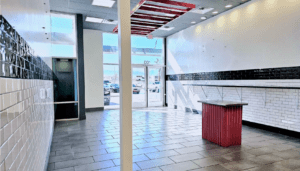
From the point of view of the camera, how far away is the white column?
6.13ft

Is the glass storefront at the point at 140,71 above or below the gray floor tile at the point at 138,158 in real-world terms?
above

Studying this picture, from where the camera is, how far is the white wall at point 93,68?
8.59 metres

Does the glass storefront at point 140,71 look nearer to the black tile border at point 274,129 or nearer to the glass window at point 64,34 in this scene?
the glass window at point 64,34

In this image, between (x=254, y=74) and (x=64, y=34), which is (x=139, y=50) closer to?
(x=64, y=34)

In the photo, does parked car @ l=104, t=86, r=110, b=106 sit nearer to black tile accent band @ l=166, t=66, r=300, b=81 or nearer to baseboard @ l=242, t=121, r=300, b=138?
black tile accent band @ l=166, t=66, r=300, b=81

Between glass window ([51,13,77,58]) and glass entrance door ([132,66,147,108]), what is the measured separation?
3684mm

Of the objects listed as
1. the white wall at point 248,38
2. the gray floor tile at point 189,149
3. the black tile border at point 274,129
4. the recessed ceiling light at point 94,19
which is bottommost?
the gray floor tile at point 189,149

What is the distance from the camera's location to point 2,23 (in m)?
0.81

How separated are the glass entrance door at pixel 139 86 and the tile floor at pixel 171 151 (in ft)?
14.8

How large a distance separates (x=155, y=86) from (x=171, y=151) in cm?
678

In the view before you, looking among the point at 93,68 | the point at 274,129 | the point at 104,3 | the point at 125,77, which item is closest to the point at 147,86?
the point at 93,68

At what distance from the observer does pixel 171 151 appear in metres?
Answer: 3.78

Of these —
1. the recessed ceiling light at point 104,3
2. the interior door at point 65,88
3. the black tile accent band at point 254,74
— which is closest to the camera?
the black tile accent band at point 254,74

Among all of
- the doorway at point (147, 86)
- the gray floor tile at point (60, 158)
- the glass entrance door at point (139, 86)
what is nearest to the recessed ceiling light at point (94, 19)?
the doorway at point (147, 86)
